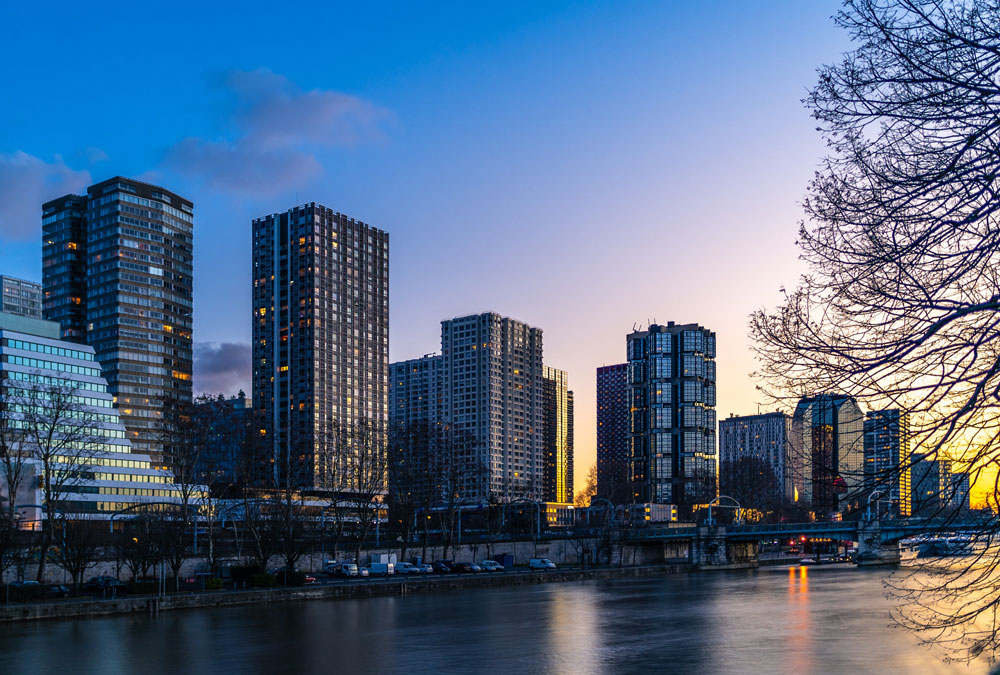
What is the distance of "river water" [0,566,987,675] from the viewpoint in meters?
41.6

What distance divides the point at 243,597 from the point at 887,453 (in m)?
64.0

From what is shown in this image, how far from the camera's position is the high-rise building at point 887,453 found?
15266mm

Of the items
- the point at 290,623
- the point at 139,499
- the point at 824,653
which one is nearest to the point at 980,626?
the point at 824,653

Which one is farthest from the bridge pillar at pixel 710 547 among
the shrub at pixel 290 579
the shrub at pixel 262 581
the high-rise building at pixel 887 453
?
the high-rise building at pixel 887 453

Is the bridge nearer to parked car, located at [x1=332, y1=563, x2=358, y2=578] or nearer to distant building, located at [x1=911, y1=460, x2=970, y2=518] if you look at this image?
parked car, located at [x1=332, y1=563, x2=358, y2=578]

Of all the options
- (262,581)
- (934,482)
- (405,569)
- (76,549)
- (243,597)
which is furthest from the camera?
(405,569)

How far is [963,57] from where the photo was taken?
47.6 ft

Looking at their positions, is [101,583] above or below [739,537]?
above

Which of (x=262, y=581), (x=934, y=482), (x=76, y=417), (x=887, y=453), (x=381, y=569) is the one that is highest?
(x=76, y=417)

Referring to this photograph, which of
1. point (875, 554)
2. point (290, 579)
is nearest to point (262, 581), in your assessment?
point (290, 579)

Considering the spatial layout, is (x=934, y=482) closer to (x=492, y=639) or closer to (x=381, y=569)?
(x=492, y=639)

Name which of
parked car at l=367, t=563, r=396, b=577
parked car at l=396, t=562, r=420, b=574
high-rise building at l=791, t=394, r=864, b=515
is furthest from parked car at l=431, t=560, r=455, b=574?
high-rise building at l=791, t=394, r=864, b=515

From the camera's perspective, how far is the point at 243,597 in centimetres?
7381

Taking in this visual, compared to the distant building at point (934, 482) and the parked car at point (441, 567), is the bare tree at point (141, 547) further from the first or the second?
the distant building at point (934, 482)
